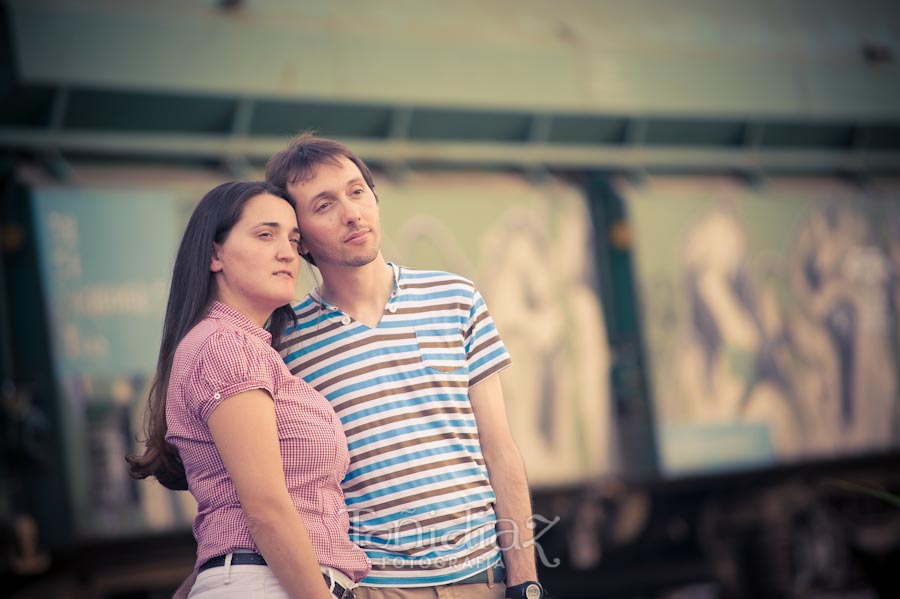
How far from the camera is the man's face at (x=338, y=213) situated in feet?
7.50

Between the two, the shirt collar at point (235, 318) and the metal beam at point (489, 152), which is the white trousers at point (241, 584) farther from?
the metal beam at point (489, 152)

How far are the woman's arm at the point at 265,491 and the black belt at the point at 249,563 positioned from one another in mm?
44

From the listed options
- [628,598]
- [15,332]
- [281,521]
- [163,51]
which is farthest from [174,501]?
[281,521]

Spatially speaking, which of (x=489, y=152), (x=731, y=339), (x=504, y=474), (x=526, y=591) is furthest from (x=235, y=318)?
(x=731, y=339)

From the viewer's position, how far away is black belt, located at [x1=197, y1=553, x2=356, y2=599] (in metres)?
2.06

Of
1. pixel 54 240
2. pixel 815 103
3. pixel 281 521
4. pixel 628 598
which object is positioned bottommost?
pixel 628 598

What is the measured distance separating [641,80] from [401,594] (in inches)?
261

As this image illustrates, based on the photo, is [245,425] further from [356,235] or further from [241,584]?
[356,235]

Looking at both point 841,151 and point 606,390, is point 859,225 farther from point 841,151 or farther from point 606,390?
point 606,390

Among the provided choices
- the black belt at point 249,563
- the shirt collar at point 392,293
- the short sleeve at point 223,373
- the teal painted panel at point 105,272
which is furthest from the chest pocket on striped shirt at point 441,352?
the teal painted panel at point 105,272

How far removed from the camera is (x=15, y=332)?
5867mm

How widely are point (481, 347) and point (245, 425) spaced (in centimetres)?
62

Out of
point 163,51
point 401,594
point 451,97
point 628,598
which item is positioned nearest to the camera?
point 401,594

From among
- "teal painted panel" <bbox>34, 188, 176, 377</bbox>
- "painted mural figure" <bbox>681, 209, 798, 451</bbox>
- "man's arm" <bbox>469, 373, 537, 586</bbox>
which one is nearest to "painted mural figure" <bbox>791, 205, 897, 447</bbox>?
"painted mural figure" <bbox>681, 209, 798, 451</bbox>
